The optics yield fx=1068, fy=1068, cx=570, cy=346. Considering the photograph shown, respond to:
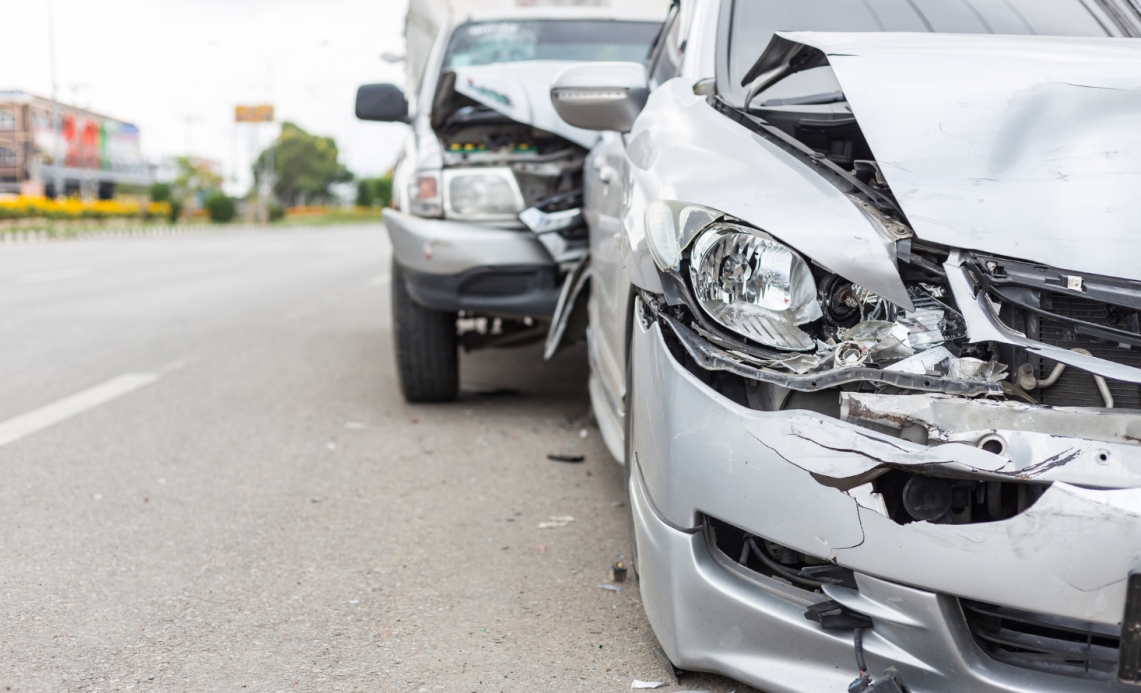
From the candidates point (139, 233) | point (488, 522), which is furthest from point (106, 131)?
point (488, 522)

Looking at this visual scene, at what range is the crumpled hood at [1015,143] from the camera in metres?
1.89

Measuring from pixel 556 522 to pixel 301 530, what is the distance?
809 millimetres

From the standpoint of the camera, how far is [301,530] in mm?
3348

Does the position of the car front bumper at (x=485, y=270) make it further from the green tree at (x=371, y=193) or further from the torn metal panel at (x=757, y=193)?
the green tree at (x=371, y=193)

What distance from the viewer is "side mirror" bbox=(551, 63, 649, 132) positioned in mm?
3156

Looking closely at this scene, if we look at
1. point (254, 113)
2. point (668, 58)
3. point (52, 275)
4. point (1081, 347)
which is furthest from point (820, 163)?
point (254, 113)

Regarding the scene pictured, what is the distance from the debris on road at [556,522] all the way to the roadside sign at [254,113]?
66.4 metres

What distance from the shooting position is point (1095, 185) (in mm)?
1918

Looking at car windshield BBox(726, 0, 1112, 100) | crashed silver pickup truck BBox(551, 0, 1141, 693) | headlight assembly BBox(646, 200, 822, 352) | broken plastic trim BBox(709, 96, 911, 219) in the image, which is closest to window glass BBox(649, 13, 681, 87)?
car windshield BBox(726, 0, 1112, 100)

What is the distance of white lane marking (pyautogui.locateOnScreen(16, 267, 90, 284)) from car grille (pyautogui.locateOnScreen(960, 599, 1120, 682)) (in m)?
12.3

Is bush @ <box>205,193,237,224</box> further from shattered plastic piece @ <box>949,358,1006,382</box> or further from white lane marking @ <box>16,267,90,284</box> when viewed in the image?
shattered plastic piece @ <box>949,358,1006,382</box>

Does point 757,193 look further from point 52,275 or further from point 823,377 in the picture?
point 52,275

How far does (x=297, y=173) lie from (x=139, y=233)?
51.0 metres

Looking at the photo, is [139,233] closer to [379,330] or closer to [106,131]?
[379,330]
